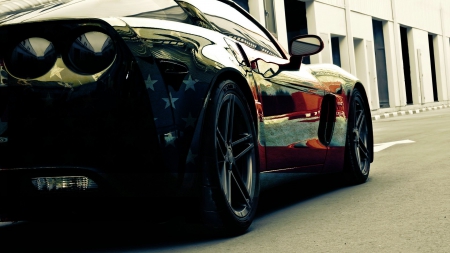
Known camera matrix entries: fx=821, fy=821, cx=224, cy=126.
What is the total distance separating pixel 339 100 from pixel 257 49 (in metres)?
1.15

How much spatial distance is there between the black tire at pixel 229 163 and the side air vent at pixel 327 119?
4.16 ft

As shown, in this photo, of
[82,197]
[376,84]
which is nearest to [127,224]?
[82,197]

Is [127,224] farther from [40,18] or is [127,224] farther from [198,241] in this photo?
[40,18]

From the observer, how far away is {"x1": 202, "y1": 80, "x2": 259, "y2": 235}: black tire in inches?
155

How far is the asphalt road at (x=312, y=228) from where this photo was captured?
3.84 m

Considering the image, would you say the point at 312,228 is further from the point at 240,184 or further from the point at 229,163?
the point at 229,163

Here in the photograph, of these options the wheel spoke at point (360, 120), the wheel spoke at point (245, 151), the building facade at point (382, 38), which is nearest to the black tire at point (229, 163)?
the wheel spoke at point (245, 151)

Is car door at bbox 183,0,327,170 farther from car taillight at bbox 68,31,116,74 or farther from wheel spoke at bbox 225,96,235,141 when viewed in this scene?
car taillight at bbox 68,31,116,74

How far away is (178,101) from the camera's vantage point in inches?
149

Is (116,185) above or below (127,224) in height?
above

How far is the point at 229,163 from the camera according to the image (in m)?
4.19

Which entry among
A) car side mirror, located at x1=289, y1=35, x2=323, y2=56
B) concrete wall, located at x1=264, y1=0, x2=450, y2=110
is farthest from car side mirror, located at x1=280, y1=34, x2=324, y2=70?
concrete wall, located at x1=264, y1=0, x2=450, y2=110

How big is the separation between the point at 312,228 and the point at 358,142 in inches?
86.8

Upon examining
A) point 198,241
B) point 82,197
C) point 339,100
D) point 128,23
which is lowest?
point 198,241
